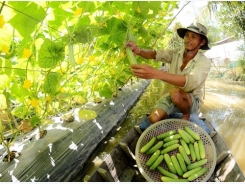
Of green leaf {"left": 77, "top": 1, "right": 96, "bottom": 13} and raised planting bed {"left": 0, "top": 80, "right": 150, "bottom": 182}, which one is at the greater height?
green leaf {"left": 77, "top": 1, "right": 96, "bottom": 13}

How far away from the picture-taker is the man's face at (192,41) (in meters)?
2.48

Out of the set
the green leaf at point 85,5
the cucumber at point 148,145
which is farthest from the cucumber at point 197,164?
the green leaf at point 85,5

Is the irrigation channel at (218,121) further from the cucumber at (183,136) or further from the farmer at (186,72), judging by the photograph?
the cucumber at (183,136)

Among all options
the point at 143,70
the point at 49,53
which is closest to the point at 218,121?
the point at 143,70

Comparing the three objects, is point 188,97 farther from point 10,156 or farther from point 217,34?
point 217,34

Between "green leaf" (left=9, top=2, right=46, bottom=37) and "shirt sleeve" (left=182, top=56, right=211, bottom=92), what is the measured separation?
1.49 metres

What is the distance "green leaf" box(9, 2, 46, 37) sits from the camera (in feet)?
3.58

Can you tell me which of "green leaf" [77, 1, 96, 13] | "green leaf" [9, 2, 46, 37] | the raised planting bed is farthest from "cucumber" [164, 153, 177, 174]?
"green leaf" [9, 2, 46, 37]

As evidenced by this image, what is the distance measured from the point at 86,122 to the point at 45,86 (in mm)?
949

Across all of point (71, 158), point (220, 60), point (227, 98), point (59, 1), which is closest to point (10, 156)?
point (71, 158)

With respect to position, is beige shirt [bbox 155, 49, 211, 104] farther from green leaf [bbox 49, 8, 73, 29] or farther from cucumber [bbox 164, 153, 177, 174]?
green leaf [bbox 49, 8, 73, 29]

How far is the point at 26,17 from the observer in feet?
3.73

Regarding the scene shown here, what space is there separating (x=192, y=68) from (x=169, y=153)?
1022mm

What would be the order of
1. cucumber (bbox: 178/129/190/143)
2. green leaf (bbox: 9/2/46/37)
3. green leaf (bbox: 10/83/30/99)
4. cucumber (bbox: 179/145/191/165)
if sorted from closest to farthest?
1. green leaf (bbox: 9/2/46/37)
2. green leaf (bbox: 10/83/30/99)
3. cucumber (bbox: 179/145/191/165)
4. cucumber (bbox: 178/129/190/143)
